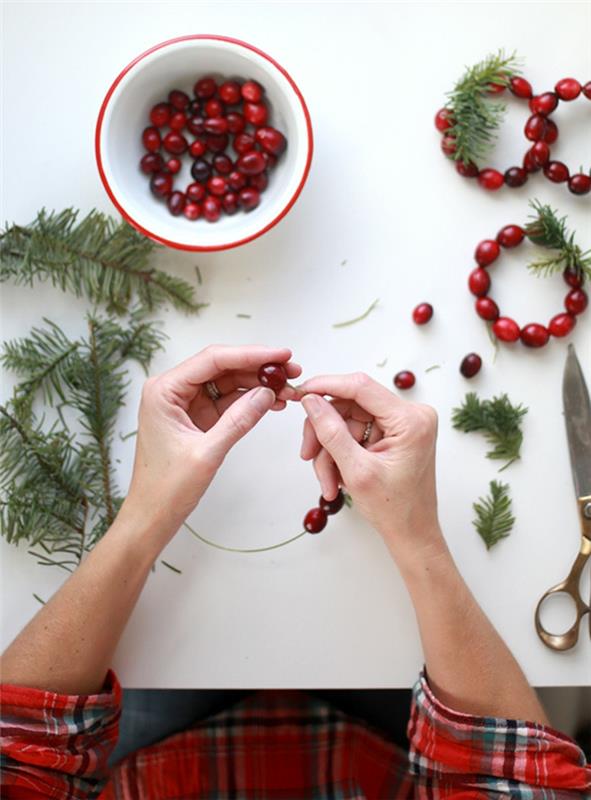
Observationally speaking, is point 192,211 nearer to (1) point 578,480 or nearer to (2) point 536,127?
(2) point 536,127

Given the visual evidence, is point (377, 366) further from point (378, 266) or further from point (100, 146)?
point (100, 146)

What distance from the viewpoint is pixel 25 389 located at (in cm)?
106

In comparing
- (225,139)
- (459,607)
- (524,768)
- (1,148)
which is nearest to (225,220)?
(225,139)

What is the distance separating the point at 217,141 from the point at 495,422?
524 millimetres

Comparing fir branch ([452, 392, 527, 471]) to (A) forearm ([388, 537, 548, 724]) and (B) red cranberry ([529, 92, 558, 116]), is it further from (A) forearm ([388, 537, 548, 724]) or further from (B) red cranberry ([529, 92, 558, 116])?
(B) red cranberry ([529, 92, 558, 116])

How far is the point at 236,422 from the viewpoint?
901 millimetres

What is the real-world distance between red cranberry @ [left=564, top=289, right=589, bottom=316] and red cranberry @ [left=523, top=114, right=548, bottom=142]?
0.21 m

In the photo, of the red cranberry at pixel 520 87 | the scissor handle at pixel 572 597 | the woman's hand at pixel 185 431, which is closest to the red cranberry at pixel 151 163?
the woman's hand at pixel 185 431

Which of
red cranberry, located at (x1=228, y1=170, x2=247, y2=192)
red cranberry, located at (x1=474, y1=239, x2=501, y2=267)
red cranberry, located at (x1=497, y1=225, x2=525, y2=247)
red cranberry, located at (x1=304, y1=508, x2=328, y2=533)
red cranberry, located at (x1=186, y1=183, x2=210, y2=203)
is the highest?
red cranberry, located at (x1=228, y1=170, x2=247, y2=192)

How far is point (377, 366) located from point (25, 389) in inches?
18.6

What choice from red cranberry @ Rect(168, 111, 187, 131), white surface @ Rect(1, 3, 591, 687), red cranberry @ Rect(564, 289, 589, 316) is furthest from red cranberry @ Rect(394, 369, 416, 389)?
red cranberry @ Rect(168, 111, 187, 131)

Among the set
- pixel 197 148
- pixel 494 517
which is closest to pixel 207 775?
pixel 494 517

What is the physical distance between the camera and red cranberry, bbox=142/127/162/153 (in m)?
1.04

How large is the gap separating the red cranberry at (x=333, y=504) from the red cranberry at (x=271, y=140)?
0.45 m
